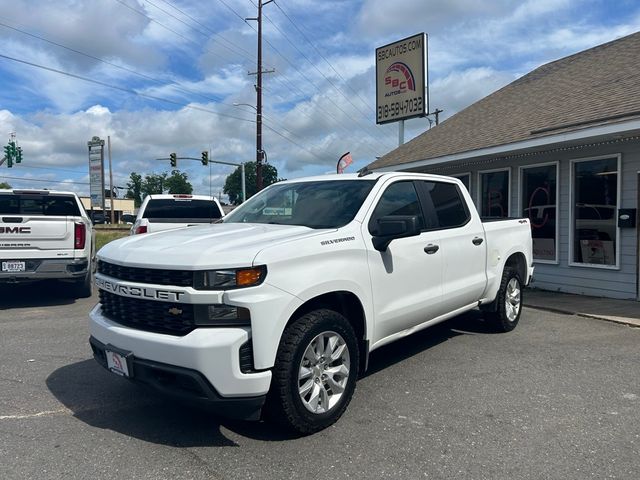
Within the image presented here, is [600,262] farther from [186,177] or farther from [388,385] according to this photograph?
[186,177]

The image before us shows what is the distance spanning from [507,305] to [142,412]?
4374 millimetres

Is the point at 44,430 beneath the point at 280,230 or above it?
Result: beneath

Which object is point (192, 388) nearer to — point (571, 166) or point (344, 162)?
point (571, 166)

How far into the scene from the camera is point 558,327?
695cm

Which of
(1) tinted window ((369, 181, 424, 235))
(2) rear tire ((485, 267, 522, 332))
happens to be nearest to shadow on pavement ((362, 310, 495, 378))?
(2) rear tire ((485, 267, 522, 332))

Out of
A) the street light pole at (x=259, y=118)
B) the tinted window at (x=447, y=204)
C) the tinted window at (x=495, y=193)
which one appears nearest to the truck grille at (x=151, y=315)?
the tinted window at (x=447, y=204)

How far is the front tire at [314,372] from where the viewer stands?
3.43m

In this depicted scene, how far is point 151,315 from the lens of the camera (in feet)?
11.6

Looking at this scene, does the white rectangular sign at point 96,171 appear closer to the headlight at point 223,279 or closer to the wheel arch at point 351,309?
the wheel arch at point 351,309

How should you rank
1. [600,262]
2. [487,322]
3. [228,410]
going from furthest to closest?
[600,262] < [487,322] < [228,410]

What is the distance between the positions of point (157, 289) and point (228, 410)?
893 millimetres

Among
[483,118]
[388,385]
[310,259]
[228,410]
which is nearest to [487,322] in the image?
[388,385]

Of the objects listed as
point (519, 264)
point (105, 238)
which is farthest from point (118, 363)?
point (105, 238)

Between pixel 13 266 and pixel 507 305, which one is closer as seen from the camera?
pixel 507 305
